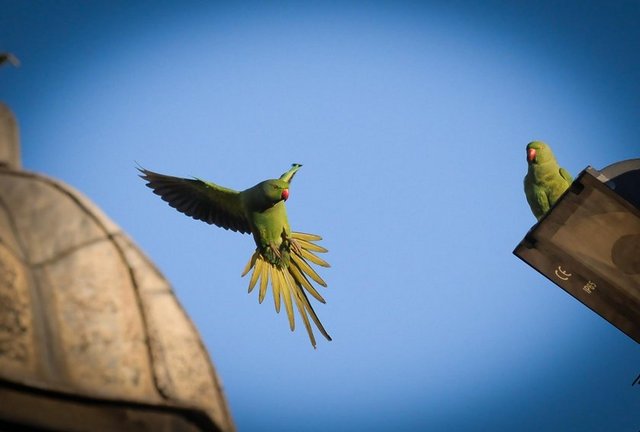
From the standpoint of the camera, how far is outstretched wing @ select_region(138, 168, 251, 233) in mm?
14250

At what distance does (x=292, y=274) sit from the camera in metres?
14.2

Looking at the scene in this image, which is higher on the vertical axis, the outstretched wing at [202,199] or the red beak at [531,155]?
the outstretched wing at [202,199]

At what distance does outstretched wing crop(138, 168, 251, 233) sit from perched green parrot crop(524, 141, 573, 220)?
9.83ft

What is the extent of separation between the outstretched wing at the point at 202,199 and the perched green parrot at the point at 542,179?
2996 mm

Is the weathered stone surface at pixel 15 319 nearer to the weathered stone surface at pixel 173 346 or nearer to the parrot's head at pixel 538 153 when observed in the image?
the weathered stone surface at pixel 173 346

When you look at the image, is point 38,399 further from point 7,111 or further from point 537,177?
point 537,177

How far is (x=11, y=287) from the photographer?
381 centimetres

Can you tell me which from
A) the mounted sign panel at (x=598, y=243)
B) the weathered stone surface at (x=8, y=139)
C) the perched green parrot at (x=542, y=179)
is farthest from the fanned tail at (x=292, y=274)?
the weathered stone surface at (x=8, y=139)

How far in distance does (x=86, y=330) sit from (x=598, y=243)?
5003mm

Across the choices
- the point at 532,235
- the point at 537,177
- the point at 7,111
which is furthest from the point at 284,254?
the point at 7,111

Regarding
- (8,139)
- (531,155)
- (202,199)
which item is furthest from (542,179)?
(8,139)

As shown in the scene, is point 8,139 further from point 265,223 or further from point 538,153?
point 538,153

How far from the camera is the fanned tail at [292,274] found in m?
14.0

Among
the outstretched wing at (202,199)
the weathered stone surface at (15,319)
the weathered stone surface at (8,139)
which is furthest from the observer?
the outstretched wing at (202,199)
